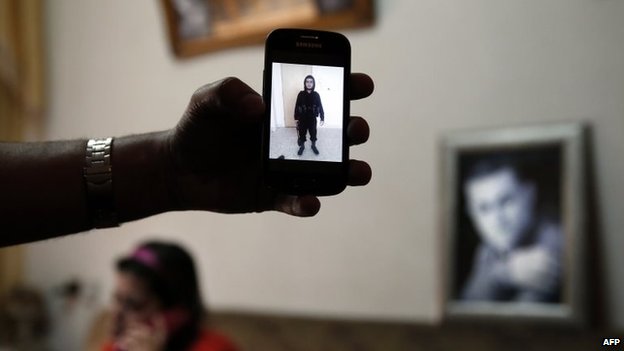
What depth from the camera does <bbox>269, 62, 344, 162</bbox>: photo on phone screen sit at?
449mm

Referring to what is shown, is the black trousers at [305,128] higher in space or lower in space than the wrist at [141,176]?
higher

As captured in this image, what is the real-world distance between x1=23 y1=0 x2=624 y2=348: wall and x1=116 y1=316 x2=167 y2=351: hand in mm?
280

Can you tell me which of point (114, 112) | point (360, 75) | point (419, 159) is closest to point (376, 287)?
point (419, 159)

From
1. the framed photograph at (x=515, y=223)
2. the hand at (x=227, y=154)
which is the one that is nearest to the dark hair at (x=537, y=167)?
the framed photograph at (x=515, y=223)

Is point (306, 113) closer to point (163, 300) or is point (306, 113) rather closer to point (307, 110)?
point (307, 110)

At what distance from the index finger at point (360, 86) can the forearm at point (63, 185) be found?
0.49 ft

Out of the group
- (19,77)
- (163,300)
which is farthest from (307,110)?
(19,77)

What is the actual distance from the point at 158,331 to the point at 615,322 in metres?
0.93

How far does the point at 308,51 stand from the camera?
47 centimetres

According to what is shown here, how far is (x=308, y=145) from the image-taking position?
46 centimetres

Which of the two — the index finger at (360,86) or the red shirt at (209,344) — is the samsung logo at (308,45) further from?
the red shirt at (209,344)

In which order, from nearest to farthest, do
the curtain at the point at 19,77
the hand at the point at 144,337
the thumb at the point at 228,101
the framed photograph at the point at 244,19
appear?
the thumb at the point at 228,101, the hand at the point at 144,337, the framed photograph at the point at 244,19, the curtain at the point at 19,77

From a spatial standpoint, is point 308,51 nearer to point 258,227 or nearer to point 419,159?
point 419,159

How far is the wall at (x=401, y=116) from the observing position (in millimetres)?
1423
